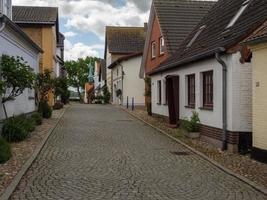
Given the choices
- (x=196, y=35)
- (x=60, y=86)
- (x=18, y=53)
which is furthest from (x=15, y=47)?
(x=60, y=86)

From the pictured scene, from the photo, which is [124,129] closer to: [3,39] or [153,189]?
[3,39]

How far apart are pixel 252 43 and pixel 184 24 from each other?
18.5 meters

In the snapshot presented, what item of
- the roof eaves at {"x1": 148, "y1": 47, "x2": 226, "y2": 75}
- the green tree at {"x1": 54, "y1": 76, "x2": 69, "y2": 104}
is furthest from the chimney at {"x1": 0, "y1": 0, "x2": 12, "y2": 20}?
the green tree at {"x1": 54, "y1": 76, "x2": 69, "y2": 104}

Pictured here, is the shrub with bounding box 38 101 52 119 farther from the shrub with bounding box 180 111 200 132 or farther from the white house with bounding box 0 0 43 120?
the shrub with bounding box 180 111 200 132

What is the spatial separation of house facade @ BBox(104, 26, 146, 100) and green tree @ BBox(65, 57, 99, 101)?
4706cm

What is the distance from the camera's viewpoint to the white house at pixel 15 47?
1641cm

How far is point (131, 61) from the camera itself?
4816 cm

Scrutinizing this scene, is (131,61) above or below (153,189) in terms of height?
above

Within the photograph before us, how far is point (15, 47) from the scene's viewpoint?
19.3m

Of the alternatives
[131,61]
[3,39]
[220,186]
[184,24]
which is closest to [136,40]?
[131,61]

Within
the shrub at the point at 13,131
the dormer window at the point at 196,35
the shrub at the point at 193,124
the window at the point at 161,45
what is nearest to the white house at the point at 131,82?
the window at the point at 161,45

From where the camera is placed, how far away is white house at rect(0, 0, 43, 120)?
53.8 feet

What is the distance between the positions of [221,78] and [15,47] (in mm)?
8115

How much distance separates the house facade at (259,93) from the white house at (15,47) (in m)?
6.91
